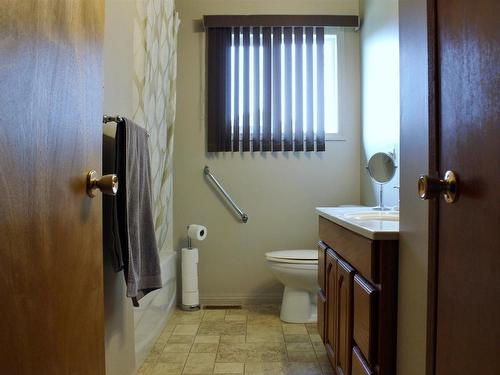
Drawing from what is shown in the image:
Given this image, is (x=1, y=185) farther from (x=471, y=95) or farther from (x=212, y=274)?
(x=212, y=274)

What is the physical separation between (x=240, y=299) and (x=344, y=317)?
174cm

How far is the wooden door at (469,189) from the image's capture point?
1.90 feet

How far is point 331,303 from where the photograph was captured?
1.86 m

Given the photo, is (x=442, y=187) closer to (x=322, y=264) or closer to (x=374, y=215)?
(x=374, y=215)

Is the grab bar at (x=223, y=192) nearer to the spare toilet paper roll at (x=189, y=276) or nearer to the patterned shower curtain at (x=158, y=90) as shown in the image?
the patterned shower curtain at (x=158, y=90)

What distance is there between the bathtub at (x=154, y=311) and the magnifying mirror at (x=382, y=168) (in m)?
1.40

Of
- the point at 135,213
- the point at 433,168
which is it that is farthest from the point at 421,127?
the point at 135,213

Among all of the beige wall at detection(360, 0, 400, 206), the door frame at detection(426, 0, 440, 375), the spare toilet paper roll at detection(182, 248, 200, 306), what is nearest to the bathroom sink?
the beige wall at detection(360, 0, 400, 206)

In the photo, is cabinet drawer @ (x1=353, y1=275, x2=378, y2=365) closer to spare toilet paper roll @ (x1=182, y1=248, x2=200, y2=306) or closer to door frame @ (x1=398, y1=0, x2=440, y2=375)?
door frame @ (x1=398, y1=0, x2=440, y2=375)

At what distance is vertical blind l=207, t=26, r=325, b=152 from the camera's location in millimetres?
3150

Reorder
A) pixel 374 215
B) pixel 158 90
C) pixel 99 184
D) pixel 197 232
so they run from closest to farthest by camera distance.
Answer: pixel 99 184, pixel 374 215, pixel 158 90, pixel 197 232

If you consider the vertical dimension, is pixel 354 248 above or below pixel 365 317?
above

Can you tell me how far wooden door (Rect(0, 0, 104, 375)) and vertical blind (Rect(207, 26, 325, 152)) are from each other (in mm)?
2230

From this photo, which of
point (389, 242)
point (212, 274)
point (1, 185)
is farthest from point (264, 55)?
point (1, 185)
